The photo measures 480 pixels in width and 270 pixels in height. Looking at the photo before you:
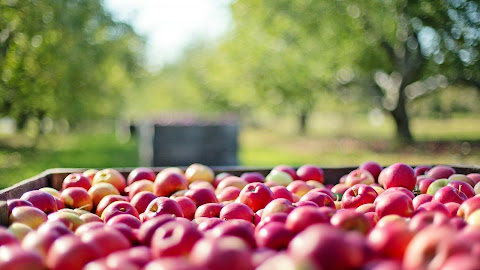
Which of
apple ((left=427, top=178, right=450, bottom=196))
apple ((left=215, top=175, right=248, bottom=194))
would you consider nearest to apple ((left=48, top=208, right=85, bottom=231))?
apple ((left=215, top=175, right=248, bottom=194))

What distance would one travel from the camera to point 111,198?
3.06 m

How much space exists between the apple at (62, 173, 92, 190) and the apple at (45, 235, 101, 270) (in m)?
1.97

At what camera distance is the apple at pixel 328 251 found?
4.39 feet

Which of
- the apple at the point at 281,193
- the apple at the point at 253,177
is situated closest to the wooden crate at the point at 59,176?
the apple at the point at 253,177

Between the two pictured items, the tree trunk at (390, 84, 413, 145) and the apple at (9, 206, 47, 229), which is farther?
the tree trunk at (390, 84, 413, 145)

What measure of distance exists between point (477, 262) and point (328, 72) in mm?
14862

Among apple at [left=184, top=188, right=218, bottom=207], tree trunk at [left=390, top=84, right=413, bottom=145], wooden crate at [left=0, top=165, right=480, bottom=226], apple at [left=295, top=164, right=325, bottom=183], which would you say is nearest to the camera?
wooden crate at [left=0, top=165, right=480, bottom=226]

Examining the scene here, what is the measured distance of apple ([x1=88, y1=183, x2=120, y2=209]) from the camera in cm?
333

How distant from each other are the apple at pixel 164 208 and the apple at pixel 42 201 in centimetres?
57

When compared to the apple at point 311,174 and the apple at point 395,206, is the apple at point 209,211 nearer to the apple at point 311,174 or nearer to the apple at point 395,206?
the apple at point 395,206

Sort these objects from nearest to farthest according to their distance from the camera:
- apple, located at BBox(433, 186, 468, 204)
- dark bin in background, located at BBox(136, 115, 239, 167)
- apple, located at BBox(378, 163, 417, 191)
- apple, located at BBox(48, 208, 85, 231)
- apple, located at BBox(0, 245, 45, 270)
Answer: apple, located at BBox(0, 245, 45, 270) → apple, located at BBox(48, 208, 85, 231) → apple, located at BBox(433, 186, 468, 204) → apple, located at BBox(378, 163, 417, 191) → dark bin in background, located at BBox(136, 115, 239, 167)

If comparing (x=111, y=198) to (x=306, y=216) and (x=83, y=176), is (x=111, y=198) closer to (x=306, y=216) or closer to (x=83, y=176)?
(x=83, y=176)

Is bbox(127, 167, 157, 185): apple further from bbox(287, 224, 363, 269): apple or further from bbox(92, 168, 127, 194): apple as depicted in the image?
bbox(287, 224, 363, 269): apple

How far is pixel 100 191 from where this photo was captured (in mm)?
3348
